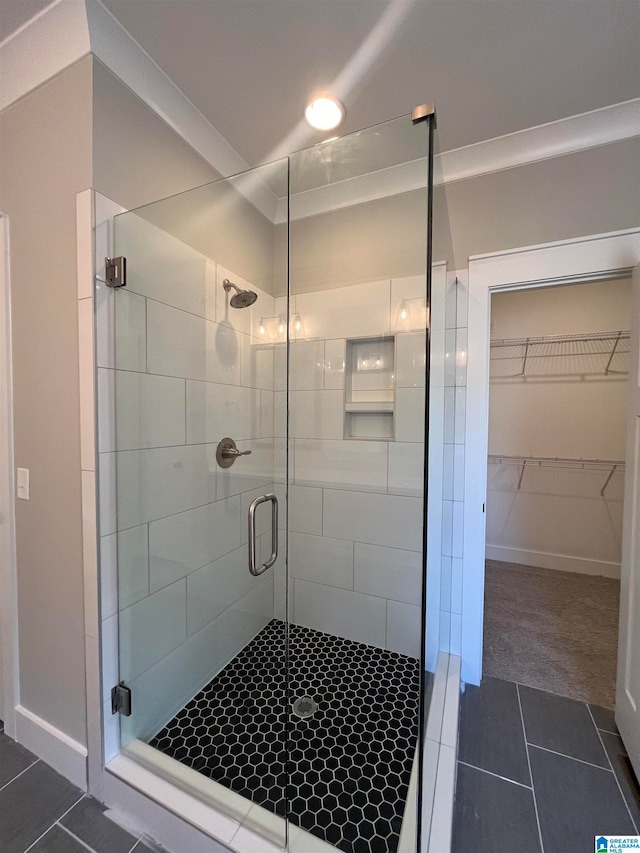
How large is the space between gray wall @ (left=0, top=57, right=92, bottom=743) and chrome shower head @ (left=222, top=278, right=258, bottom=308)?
663 mm

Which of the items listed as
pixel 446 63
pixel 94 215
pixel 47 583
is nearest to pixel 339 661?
pixel 47 583

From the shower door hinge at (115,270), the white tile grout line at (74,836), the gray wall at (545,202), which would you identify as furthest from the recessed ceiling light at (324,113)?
the white tile grout line at (74,836)

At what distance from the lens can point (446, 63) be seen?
1230 mm

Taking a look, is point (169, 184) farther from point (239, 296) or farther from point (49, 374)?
point (49, 374)

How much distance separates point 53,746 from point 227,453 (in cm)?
127

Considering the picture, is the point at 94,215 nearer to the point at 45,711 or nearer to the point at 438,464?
the point at 438,464

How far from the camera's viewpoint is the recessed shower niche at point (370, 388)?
1.81 m

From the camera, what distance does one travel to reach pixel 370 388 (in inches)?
73.1

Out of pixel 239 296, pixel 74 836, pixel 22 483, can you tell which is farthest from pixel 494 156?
pixel 74 836

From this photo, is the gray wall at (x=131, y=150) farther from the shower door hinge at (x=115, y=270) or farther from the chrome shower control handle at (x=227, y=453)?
the chrome shower control handle at (x=227, y=453)

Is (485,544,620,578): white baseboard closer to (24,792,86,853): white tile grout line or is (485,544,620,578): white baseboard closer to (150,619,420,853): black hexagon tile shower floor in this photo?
(150,619,420,853): black hexagon tile shower floor

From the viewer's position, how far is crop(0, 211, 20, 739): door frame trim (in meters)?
1.30

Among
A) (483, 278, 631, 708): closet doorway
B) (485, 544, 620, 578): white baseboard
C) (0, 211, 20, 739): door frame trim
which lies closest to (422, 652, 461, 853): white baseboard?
(483, 278, 631, 708): closet doorway

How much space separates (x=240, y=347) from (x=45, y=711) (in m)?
1.70
